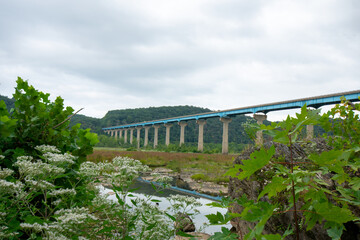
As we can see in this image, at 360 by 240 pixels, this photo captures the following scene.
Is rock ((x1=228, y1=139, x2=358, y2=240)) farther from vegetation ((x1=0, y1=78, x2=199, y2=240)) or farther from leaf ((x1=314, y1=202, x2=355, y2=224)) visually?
leaf ((x1=314, y1=202, x2=355, y2=224))

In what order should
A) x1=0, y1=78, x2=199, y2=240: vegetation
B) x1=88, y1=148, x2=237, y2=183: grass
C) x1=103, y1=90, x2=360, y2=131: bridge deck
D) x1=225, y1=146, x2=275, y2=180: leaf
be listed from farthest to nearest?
x1=103, y1=90, x2=360, y2=131: bridge deck < x1=88, y1=148, x2=237, y2=183: grass < x1=0, y1=78, x2=199, y2=240: vegetation < x1=225, y1=146, x2=275, y2=180: leaf

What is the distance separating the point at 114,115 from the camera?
431 feet

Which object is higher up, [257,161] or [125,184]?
[257,161]

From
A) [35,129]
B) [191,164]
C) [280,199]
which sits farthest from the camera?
[191,164]

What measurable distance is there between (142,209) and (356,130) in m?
2.31

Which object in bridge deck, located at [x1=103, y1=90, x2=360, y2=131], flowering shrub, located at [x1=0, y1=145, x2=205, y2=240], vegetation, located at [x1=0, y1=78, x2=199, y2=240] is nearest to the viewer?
flowering shrub, located at [x1=0, y1=145, x2=205, y2=240]

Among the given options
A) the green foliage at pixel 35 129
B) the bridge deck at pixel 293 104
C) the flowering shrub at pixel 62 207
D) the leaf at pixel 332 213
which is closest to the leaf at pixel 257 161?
the leaf at pixel 332 213

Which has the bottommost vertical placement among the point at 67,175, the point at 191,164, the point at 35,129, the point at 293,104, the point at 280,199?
the point at 191,164

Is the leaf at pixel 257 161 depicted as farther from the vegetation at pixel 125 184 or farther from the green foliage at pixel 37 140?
the green foliage at pixel 37 140

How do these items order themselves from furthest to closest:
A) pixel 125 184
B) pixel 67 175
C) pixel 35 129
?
pixel 35 129
pixel 67 175
pixel 125 184

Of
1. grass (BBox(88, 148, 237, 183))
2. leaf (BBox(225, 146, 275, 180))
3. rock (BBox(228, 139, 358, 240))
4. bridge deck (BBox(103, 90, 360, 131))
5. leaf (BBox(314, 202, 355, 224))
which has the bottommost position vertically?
grass (BBox(88, 148, 237, 183))

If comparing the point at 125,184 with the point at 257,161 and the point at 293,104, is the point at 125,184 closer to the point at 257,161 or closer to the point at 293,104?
the point at 257,161

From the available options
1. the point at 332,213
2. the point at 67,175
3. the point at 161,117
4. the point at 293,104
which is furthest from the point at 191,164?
the point at 161,117

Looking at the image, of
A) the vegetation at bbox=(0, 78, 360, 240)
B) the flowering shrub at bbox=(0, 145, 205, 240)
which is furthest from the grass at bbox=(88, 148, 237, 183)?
the flowering shrub at bbox=(0, 145, 205, 240)
